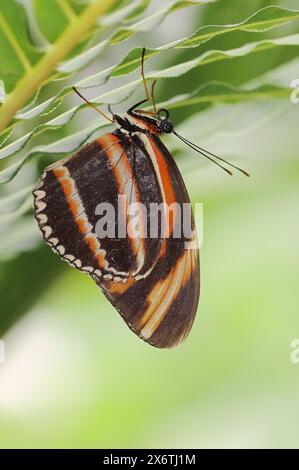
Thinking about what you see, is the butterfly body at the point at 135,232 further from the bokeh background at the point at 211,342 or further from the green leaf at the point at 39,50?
the green leaf at the point at 39,50

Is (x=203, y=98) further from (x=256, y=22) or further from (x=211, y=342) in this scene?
(x=211, y=342)

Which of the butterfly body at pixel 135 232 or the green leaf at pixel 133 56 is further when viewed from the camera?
the butterfly body at pixel 135 232

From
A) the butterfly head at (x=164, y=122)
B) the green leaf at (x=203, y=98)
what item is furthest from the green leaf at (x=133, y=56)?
the butterfly head at (x=164, y=122)

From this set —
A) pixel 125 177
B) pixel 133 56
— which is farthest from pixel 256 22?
pixel 125 177

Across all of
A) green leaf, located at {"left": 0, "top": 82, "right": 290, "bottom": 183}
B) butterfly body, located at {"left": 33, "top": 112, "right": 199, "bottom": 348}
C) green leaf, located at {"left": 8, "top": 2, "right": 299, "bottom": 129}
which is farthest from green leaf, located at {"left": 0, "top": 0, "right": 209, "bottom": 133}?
butterfly body, located at {"left": 33, "top": 112, "right": 199, "bottom": 348}

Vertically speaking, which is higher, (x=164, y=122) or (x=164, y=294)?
(x=164, y=122)

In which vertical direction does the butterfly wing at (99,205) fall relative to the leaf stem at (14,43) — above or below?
above
